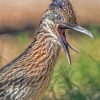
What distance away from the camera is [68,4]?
24.6 feet

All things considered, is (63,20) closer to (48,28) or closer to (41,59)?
(48,28)

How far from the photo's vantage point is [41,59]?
25.0ft

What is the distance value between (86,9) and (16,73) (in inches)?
178

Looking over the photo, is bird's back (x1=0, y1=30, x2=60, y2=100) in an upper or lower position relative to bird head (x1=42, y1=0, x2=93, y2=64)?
lower

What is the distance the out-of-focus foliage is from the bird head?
1.56 meters

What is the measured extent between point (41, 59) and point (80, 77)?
7.58 feet

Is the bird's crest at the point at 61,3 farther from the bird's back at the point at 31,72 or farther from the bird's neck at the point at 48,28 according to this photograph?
the bird's back at the point at 31,72

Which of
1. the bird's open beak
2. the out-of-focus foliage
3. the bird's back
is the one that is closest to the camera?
the bird's open beak

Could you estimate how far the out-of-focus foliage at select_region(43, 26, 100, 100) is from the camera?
917cm

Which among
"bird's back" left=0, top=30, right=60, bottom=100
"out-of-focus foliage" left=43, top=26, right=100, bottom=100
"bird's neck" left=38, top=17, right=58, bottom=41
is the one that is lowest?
"out-of-focus foliage" left=43, top=26, right=100, bottom=100

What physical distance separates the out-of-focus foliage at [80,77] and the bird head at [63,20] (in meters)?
1.56

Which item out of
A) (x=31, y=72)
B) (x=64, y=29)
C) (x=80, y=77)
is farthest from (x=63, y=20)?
(x=80, y=77)

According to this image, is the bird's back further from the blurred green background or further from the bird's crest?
the blurred green background

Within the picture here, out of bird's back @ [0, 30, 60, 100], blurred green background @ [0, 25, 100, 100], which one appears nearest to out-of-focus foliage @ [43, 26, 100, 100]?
blurred green background @ [0, 25, 100, 100]
